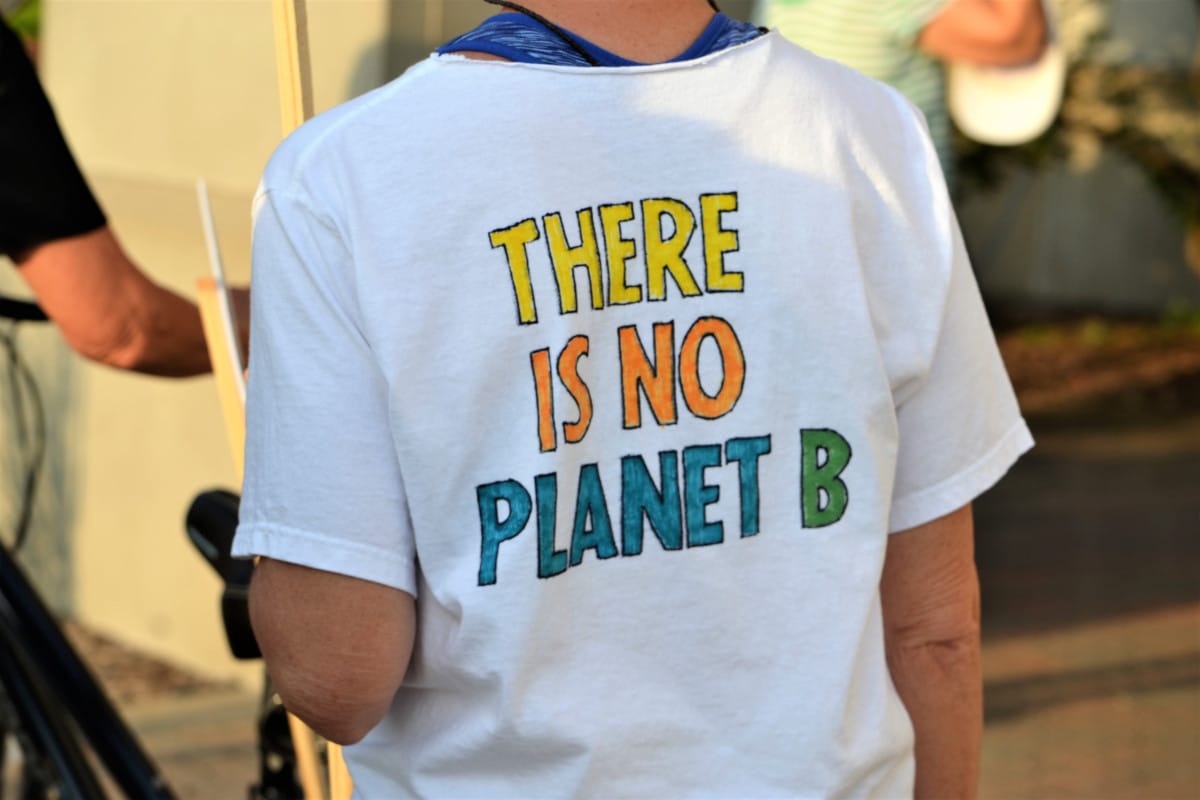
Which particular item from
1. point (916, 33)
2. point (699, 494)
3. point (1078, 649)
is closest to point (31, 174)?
point (699, 494)

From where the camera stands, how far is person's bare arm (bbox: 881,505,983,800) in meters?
1.64

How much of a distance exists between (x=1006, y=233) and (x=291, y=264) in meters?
11.7

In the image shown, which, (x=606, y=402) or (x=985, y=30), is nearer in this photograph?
(x=606, y=402)

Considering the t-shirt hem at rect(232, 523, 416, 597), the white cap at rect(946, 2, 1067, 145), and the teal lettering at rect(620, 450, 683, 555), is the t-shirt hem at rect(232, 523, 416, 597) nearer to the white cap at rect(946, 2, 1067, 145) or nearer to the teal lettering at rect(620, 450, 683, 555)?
the teal lettering at rect(620, 450, 683, 555)

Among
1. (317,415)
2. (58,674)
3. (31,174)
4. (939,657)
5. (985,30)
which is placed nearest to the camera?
(317,415)

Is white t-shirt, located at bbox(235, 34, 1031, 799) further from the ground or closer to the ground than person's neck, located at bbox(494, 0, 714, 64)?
closer to the ground

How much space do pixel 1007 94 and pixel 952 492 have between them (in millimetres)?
2173

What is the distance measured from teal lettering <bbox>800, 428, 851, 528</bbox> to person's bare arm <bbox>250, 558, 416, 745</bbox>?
336 millimetres

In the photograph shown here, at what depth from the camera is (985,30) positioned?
134 inches

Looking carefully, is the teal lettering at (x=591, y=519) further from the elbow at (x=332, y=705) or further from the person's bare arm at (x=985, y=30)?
the person's bare arm at (x=985, y=30)

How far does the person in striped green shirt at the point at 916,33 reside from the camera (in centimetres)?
340

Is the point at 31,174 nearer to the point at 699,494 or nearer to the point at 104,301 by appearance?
the point at 104,301

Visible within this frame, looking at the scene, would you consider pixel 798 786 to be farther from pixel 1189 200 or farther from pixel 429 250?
pixel 1189 200

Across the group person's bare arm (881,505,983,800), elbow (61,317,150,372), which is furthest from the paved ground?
person's bare arm (881,505,983,800)
